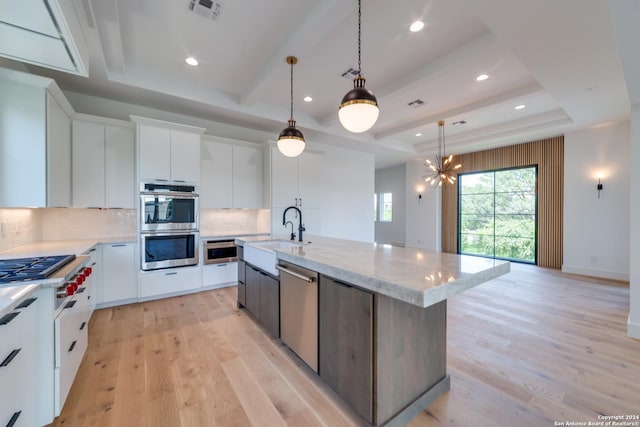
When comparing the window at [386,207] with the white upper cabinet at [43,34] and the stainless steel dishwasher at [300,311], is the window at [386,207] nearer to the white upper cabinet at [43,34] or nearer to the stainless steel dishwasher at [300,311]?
the stainless steel dishwasher at [300,311]

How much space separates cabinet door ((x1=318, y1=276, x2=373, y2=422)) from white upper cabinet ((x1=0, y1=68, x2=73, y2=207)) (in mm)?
2877

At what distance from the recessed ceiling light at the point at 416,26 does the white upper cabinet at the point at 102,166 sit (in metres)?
3.89

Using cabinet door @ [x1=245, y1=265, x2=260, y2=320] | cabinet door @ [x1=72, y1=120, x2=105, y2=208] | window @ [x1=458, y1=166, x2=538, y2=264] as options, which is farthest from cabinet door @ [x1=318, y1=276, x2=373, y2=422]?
window @ [x1=458, y1=166, x2=538, y2=264]

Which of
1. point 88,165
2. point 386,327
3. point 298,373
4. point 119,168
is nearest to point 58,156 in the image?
point 88,165

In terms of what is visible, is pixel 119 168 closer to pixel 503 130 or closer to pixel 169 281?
pixel 169 281

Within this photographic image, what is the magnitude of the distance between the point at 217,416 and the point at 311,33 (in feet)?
10.7

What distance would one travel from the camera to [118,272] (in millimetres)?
3436

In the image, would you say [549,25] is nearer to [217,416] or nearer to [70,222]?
[217,416]

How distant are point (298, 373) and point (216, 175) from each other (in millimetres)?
3451

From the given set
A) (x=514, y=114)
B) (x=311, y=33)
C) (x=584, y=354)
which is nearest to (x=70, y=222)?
(x=311, y=33)

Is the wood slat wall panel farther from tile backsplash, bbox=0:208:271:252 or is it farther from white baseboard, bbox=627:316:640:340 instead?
tile backsplash, bbox=0:208:271:252

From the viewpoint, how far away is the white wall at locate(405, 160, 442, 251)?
7.86 m

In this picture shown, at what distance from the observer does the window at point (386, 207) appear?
376 inches

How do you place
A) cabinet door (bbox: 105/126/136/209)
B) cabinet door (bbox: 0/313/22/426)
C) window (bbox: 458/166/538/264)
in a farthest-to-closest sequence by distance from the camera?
window (bbox: 458/166/538/264) → cabinet door (bbox: 105/126/136/209) → cabinet door (bbox: 0/313/22/426)
